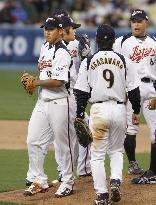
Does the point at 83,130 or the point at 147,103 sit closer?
the point at 83,130

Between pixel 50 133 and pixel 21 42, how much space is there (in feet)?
54.1

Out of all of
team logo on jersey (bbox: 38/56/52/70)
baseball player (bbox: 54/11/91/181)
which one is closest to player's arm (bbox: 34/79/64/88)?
team logo on jersey (bbox: 38/56/52/70)

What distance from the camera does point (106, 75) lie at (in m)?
8.76

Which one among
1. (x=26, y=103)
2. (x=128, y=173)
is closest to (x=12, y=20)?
(x=26, y=103)

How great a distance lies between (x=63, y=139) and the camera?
9.38 meters

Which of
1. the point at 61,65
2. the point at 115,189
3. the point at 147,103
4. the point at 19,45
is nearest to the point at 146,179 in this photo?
the point at 147,103

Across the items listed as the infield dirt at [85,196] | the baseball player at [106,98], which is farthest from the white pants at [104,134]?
the infield dirt at [85,196]

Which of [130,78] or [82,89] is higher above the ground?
[130,78]

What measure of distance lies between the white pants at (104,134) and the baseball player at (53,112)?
555 mm

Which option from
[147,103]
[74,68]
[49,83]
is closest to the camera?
[49,83]

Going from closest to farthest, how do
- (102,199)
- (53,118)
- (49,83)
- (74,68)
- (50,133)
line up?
(102,199) < (49,83) < (53,118) < (50,133) < (74,68)

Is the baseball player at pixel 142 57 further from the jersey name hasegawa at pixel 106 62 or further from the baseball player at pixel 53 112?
the jersey name hasegawa at pixel 106 62

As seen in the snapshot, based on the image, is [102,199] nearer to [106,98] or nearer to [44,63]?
[106,98]

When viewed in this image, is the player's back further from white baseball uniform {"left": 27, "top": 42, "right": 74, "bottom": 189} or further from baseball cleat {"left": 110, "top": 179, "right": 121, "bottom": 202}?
baseball cleat {"left": 110, "top": 179, "right": 121, "bottom": 202}
